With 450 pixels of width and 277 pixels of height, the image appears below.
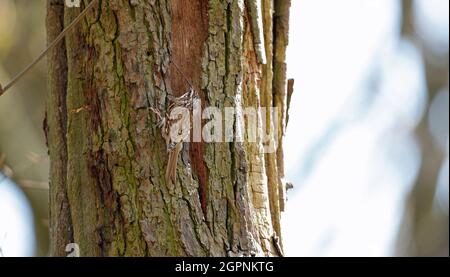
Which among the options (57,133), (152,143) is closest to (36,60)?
(152,143)

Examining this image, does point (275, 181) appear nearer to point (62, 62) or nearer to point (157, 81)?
point (157, 81)

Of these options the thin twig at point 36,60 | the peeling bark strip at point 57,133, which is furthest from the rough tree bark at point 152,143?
the thin twig at point 36,60

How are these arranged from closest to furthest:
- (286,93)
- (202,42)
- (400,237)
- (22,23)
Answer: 1. (202,42)
2. (286,93)
3. (22,23)
4. (400,237)

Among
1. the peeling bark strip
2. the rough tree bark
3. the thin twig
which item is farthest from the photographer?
the peeling bark strip

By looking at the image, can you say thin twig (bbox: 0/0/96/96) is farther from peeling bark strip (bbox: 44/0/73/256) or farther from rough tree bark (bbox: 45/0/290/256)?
peeling bark strip (bbox: 44/0/73/256)

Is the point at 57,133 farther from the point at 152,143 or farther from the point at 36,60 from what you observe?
the point at 36,60

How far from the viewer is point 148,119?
2418 millimetres

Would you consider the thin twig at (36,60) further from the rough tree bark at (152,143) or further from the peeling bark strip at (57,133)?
the peeling bark strip at (57,133)

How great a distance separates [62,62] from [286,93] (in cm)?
85

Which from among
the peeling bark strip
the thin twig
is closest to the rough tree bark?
the peeling bark strip

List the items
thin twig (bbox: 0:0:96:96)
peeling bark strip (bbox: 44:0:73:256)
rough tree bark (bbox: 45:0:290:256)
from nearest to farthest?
thin twig (bbox: 0:0:96:96)
rough tree bark (bbox: 45:0:290:256)
peeling bark strip (bbox: 44:0:73:256)

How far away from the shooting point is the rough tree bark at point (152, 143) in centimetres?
238

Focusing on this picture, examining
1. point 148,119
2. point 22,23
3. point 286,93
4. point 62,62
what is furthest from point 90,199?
point 22,23

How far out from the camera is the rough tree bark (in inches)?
93.9
